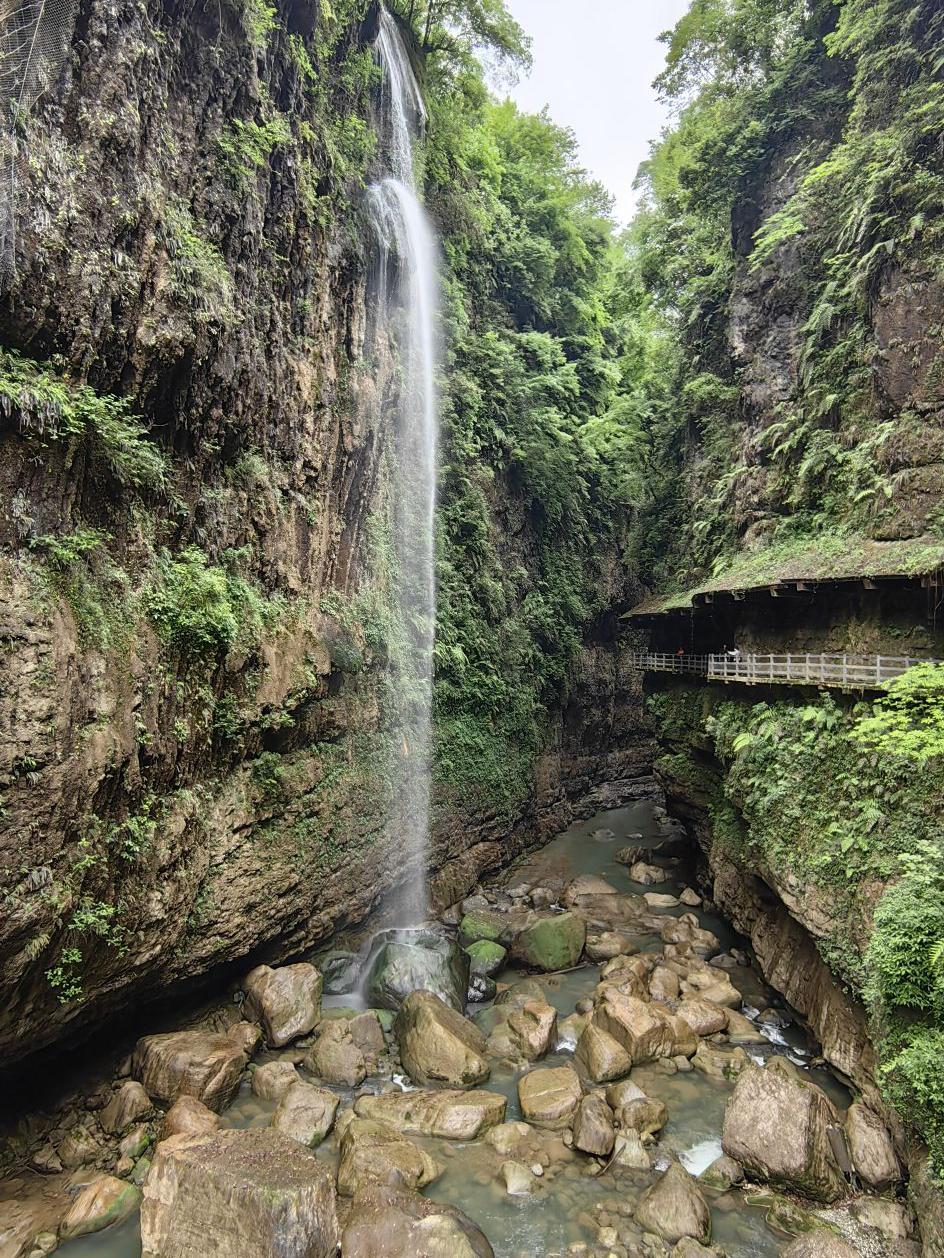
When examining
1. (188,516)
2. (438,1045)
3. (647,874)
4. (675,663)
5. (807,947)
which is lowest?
(647,874)

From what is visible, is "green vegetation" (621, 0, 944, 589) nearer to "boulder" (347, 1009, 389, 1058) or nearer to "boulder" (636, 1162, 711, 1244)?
"boulder" (636, 1162, 711, 1244)

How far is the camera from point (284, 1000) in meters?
11.2

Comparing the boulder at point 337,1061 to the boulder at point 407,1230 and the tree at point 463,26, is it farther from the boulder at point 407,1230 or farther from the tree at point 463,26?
the tree at point 463,26

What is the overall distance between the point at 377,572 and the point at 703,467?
12.3 meters

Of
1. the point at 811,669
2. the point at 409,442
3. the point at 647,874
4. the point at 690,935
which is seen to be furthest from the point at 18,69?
the point at 647,874

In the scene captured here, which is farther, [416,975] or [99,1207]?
[416,975]

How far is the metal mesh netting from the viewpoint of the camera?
723 cm

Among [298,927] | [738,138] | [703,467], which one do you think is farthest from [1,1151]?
[738,138]

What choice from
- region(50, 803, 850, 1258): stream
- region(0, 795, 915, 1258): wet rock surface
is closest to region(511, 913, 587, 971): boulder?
region(50, 803, 850, 1258): stream

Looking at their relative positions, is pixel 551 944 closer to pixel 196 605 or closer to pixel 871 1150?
pixel 871 1150

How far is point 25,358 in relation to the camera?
7.60m

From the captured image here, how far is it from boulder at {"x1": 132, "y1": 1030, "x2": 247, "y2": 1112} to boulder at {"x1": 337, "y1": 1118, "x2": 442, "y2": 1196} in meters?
2.04

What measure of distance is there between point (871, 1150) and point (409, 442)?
1692 centimetres

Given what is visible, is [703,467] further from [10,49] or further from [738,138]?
[10,49]
